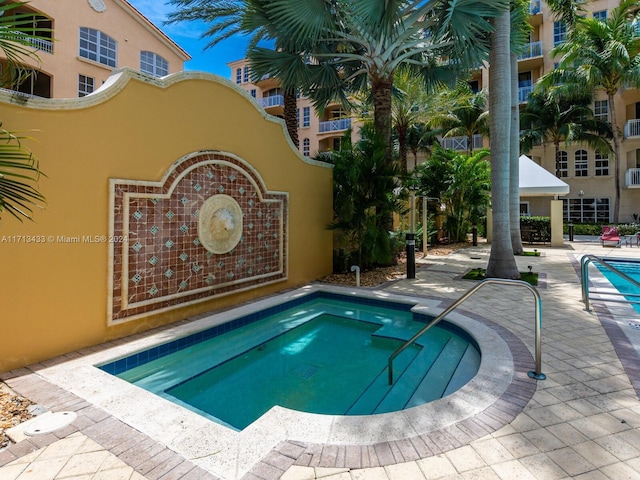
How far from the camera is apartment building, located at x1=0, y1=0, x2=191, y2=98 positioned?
53.4 feet

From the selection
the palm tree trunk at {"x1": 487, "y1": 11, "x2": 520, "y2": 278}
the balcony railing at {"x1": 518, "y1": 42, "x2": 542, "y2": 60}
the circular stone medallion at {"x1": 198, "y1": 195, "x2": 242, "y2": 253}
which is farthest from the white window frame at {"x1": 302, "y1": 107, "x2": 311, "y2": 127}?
the circular stone medallion at {"x1": 198, "y1": 195, "x2": 242, "y2": 253}

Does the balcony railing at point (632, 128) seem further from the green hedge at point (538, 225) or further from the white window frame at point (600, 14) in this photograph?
the green hedge at point (538, 225)

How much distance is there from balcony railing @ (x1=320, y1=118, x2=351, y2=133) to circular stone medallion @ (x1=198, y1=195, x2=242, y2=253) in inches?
902

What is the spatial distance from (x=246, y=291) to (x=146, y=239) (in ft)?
7.76

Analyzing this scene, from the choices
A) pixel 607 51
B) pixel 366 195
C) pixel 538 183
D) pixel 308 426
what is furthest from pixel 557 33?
pixel 308 426

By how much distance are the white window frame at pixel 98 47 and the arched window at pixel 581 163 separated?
97.7 ft

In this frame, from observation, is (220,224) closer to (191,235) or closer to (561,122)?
(191,235)

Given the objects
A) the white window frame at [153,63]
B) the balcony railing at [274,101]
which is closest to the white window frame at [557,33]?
the balcony railing at [274,101]

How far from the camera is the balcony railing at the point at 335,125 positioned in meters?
28.0

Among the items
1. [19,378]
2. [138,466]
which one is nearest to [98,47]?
[19,378]

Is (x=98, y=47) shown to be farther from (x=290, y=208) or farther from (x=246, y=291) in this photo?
(x=246, y=291)

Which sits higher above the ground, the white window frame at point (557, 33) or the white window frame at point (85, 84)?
the white window frame at point (557, 33)

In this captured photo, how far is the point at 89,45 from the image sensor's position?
17703mm

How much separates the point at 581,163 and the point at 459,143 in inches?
322
